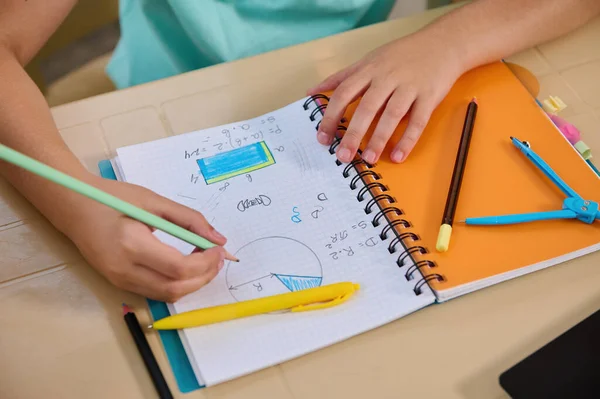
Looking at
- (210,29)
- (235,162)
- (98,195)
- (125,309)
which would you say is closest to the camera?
(98,195)

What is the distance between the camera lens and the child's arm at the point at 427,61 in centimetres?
69

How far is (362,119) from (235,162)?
14cm

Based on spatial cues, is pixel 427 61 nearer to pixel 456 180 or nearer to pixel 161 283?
pixel 456 180

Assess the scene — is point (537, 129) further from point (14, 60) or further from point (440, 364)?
point (14, 60)

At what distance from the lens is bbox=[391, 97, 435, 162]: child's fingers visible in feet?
2.22

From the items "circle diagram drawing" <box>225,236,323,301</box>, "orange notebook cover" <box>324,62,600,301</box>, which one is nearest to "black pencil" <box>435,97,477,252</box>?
"orange notebook cover" <box>324,62,600,301</box>

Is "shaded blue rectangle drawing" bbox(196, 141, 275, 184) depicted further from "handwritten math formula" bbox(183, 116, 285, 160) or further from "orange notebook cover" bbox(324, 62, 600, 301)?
"orange notebook cover" bbox(324, 62, 600, 301)

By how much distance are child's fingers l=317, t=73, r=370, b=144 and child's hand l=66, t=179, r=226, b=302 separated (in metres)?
0.19

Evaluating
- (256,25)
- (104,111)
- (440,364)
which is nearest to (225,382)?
(440,364)

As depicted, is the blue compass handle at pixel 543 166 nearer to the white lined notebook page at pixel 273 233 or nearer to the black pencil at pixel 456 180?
the black pencil at pixel 456 180

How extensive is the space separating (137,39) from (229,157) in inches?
12.3

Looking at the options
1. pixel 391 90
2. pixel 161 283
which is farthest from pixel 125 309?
pixel 391 90

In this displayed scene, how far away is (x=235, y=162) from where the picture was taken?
0.68 m

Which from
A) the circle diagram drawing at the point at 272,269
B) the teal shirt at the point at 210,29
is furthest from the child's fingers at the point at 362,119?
the teal shirt at the point at 210,29
